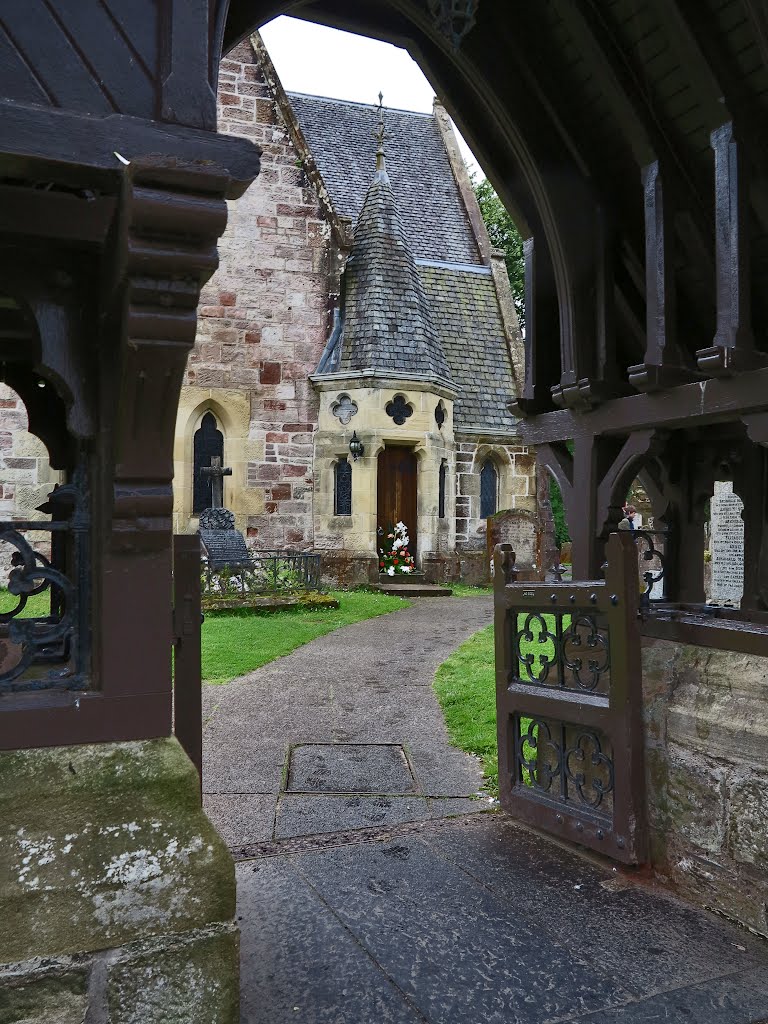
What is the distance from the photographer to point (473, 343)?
19500 mm

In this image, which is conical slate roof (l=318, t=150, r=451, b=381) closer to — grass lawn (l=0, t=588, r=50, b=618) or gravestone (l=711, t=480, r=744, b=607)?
grass lawn (l=0, t=588, r=50, b=618)

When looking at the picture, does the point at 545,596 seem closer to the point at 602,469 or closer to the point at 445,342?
the point at 602,469

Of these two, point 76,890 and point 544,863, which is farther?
point 544,863

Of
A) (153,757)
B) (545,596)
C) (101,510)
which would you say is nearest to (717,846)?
(545,596)

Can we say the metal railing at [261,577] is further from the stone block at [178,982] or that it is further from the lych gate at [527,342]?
the stone block at [178,982]

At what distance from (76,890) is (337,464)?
14.6 metres

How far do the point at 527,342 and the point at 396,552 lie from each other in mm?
12361

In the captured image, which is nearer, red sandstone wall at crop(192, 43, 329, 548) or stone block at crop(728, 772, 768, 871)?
stone block at crop(728, 772, 768, 871)

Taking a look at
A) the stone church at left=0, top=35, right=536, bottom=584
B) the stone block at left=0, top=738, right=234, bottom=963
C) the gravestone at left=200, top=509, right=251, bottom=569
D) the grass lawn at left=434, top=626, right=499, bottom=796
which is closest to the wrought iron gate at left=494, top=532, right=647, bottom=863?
the grass lawn at left=434, top=626, right=499, bottom=796

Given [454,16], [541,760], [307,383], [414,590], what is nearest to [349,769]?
[541,760]

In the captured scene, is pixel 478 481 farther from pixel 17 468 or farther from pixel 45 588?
pixel 45 588

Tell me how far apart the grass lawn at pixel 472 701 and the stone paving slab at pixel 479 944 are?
1606 millimetres

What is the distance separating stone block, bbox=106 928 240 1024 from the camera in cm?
210

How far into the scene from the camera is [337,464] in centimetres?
1664
